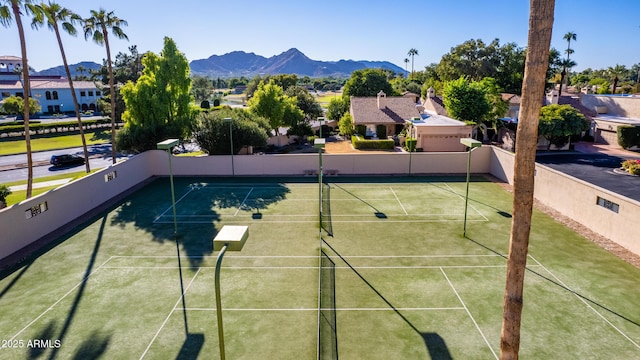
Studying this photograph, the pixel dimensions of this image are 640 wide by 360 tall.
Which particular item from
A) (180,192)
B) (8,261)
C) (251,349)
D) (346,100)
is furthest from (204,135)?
(346,100)

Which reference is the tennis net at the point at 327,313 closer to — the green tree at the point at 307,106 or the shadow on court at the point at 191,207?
the shadow on court at the point at 191,207

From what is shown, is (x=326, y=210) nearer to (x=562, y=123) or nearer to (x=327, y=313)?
(x=327, y=313)

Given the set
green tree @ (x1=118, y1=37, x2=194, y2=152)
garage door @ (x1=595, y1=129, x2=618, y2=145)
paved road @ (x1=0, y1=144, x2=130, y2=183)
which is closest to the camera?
green tree @ (x1=118, y1=37, x2=194, y2=152)

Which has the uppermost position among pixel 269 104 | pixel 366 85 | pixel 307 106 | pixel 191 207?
pixel 366 85

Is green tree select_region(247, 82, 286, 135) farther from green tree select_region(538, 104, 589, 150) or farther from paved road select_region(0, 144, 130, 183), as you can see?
green tree select_region(538, 104, 589, 150)

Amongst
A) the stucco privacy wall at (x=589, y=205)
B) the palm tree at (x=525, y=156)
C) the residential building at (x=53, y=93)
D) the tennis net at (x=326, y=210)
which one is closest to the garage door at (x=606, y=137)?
the stucco privacy wall at (x=589, y=205)

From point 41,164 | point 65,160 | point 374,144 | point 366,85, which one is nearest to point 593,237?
point 374,144

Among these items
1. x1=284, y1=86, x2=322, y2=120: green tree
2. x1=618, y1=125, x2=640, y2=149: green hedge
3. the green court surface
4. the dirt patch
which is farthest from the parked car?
x1=618, y1=125, x2=640, y2=149: green hedge
